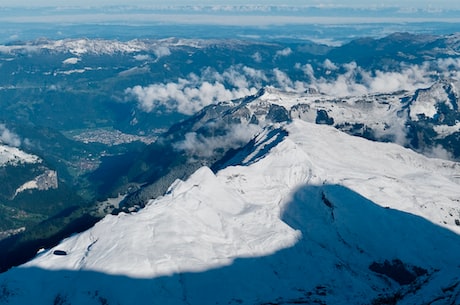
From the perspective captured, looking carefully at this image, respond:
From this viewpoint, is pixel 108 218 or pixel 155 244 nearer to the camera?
pixel 155 244

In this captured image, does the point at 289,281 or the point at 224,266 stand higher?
the point at 224,266

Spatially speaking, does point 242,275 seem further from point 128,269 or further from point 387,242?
point 387,242

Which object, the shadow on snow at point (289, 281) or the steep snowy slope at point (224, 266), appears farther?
the steep snowy slope at point (224, 266)

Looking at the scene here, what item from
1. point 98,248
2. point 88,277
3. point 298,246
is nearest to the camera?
point 88,277

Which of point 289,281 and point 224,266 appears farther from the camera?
point 224,266

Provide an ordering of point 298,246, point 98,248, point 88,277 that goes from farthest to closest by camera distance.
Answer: point 298,246 < point 98,248 < point 88,277

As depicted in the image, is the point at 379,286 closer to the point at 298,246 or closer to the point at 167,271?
the point at 298,246

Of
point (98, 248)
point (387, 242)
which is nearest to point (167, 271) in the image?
Answer: point (98, 248)

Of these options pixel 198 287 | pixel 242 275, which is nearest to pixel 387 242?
pixel 242 275

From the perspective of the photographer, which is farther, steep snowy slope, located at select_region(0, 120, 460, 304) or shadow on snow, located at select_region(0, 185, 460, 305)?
steep snowy slope, located at select_region(0, 120, 460, 304)
